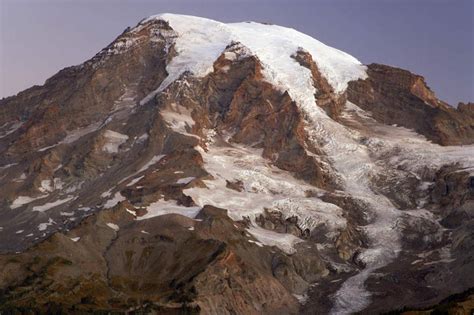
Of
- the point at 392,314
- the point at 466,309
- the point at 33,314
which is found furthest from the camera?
the point at 33,314

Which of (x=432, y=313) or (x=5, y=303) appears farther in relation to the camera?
(x=5, y=303)

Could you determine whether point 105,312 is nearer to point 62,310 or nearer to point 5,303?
point 62,310

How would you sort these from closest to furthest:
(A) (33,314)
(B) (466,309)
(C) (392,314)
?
(B) (466,309)
(C) (392,314)
(A) (33,314)

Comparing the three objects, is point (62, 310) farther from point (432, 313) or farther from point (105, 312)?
point (432, 313)

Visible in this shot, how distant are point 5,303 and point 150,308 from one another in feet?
92.7

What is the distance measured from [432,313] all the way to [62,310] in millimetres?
74149

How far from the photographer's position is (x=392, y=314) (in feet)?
575

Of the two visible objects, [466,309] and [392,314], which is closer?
[466,309]

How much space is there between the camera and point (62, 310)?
639 feet

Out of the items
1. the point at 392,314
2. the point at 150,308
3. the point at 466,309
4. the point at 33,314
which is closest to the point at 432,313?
the point at 466,309

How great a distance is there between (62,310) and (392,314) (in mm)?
63286

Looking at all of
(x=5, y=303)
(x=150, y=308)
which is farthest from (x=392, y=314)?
(x=5, y=303)

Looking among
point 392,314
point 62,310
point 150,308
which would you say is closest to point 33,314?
point 62,310

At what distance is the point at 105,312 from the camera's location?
19412cm
